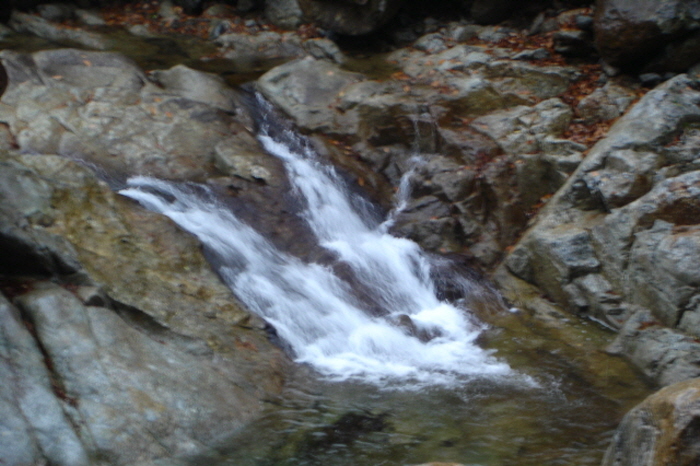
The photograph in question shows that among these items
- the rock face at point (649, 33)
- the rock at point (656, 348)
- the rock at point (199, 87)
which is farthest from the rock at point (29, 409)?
the rock face at point (649, 33)

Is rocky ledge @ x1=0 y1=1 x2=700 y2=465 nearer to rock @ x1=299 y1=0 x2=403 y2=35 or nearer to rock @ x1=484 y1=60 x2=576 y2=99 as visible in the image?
rock @ x1=484 y1=60 x2=576 y2=99

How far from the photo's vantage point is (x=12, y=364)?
14.3 ft

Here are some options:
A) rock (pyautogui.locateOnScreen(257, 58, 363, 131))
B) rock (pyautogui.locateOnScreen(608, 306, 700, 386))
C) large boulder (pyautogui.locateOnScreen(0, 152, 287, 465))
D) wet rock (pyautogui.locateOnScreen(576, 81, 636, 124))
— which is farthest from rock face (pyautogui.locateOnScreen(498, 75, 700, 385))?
rock (pyautogui.locateOnScreen(257, 58, 363, 131))

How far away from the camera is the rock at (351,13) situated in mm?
12562

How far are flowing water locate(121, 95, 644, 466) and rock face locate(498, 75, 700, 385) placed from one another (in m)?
0.39

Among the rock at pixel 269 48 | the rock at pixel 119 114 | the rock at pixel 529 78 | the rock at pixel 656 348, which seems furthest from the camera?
the rock at pixel 269 48

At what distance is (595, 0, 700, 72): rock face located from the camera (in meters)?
9.42

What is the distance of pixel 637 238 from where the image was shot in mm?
6891

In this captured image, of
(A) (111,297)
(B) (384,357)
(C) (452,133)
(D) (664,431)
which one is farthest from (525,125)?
(D) (664,431)

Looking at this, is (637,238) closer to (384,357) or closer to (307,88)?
(384,357)

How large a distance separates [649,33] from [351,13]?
5.66 meters

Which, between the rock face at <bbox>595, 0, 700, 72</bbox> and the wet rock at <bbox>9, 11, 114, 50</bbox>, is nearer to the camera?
the rock face at <bbox>595, 0, 700, 72</bbox>

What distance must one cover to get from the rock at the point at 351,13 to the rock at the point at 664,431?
1046 cm

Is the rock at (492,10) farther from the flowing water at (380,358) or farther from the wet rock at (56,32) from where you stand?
the wet rock at (56,32)
